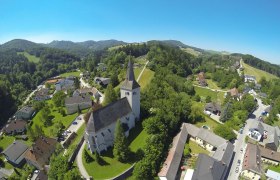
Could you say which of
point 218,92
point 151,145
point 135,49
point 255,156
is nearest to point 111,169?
point 151,145

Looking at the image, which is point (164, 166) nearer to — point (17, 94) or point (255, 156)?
point (255, 156)

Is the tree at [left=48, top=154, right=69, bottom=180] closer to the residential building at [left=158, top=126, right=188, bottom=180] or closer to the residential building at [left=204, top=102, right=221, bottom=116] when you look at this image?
the residential building at [left=158, top=126, right=188, bottom=180]

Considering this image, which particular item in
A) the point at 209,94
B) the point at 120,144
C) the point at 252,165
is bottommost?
the point at 252,165

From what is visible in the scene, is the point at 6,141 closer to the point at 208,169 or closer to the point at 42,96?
the point at 42,96

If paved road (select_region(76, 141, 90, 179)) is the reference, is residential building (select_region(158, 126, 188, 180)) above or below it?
above

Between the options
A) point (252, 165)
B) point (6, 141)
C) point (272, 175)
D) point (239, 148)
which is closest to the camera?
point (252, 165)

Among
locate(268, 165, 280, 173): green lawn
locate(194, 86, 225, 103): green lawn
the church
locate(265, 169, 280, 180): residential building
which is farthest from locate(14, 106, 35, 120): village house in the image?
locate(268, 165, 280, 173): green lawn

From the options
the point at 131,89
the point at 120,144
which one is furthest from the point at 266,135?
the point at 120,144
